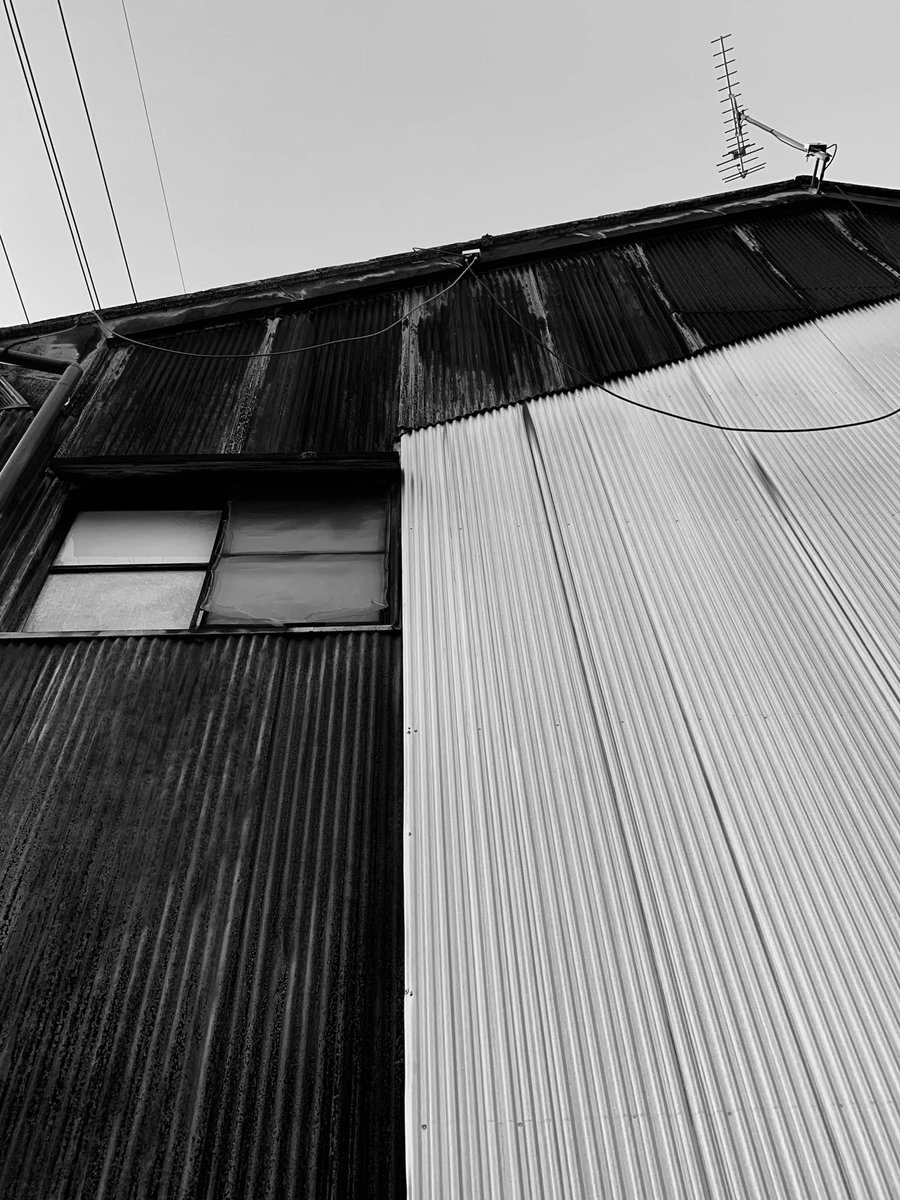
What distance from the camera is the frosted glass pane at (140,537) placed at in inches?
214

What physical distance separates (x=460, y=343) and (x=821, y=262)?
5115 millimetres

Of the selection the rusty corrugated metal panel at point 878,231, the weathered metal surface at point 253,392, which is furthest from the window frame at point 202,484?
the rusty corrugated metal panel at point 878,231

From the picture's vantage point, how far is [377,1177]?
8.79ft

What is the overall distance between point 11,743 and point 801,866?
481 centimetres

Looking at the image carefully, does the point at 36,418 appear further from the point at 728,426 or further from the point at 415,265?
the point at 728,426

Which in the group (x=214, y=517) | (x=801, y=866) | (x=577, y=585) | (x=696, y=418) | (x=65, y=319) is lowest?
(x=801, y=866)

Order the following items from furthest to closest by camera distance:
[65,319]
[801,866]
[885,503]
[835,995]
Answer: [65,319] → [885,503] → [801,866] → [835,995]

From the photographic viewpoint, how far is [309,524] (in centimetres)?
574

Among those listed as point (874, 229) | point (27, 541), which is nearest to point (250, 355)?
point (27, 541)

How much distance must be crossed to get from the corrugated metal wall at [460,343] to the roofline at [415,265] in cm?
18

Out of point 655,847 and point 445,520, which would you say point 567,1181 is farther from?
point 445,520

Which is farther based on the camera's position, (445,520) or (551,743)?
(445,520)

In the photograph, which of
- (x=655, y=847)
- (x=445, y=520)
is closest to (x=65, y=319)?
(x=445, y=520)

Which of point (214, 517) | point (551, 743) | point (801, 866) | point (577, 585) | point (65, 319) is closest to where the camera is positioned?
point (801, 866)
